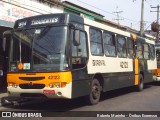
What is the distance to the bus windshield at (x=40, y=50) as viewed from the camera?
33.2ft

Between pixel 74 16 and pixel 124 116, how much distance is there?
3526mm

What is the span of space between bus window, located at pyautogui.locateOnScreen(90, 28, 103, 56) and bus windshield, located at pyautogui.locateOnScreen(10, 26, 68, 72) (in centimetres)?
190

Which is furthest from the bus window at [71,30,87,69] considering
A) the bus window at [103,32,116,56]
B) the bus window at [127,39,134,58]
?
the bus window at [127,39,134,58]

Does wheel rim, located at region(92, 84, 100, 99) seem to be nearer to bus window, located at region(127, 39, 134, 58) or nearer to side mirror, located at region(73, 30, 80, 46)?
side mirror, located at region(73, 30, 80, 46)

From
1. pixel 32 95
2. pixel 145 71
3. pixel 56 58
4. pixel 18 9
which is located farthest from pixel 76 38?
pixel 145 71

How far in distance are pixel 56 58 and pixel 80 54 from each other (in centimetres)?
113

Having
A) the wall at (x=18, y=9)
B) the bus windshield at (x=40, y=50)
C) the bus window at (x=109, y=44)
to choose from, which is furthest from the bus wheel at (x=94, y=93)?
the wall at (x=18, y=9)

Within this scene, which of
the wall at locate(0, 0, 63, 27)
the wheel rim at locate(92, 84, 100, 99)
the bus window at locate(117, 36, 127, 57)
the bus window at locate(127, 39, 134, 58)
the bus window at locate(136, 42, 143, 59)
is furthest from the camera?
the bus window at locate(136, 42, 143, 59)

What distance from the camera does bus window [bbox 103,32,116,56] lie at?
43.3 ft

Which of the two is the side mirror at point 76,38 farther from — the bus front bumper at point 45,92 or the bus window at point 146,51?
the bus window at point 146,51

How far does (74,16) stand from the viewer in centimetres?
1092

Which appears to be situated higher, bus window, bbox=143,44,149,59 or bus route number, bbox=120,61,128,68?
bus window, bbox=143,44,149,59

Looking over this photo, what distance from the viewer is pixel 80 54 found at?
1096 centimetres

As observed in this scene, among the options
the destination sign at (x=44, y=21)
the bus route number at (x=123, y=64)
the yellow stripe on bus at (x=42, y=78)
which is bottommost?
the yellow stripe on bus at (x=42, y=78)
